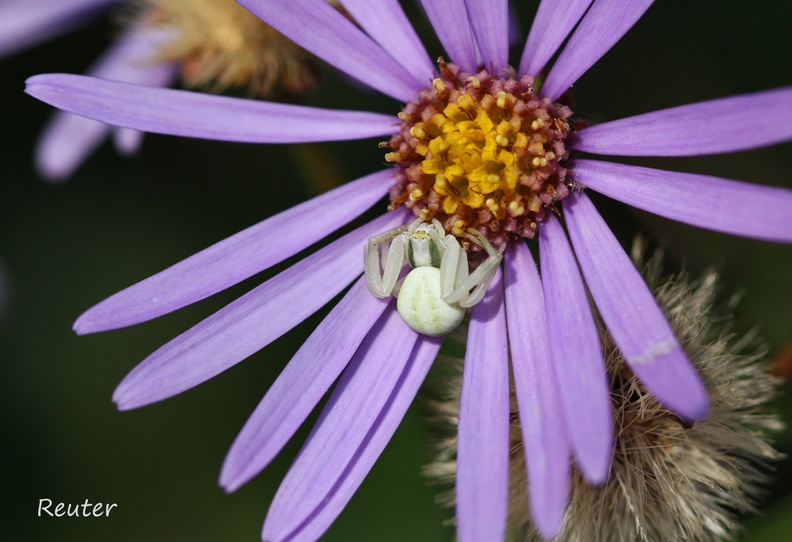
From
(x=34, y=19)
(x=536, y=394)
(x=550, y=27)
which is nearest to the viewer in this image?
(x=536, y=394)

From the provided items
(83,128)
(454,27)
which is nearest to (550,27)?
(454,27)

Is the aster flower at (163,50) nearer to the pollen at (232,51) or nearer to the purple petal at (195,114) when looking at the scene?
the pollen at (232,51)

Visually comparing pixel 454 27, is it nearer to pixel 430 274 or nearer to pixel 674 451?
pixel 430 274

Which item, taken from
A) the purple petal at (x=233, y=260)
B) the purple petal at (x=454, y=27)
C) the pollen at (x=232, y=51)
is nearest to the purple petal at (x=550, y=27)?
the purple petal at (x=454, y=27)

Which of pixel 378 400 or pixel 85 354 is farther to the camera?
pixel 85 354

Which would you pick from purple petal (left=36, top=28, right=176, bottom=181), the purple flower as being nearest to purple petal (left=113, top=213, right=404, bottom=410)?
the purple flower

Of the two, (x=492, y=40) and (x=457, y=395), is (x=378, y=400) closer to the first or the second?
(x=457, y=395)

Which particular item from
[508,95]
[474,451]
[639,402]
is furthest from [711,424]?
[508,95]
